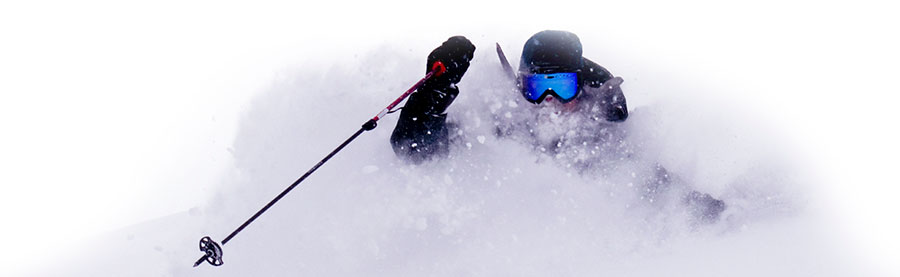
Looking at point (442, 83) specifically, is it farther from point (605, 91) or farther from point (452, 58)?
point (605, 91)

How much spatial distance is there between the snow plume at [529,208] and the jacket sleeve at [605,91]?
0.25 metres

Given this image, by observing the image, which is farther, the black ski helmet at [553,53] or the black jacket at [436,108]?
the black jacket at [436,108]

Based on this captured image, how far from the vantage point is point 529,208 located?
316 centimetres

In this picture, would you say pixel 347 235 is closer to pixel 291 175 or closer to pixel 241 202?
pixel 291 175

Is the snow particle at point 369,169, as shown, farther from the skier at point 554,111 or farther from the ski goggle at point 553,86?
the ski goggle at point 553,86

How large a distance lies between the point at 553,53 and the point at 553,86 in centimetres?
18

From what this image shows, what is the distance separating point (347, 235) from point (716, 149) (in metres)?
2.32

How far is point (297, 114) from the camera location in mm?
3453

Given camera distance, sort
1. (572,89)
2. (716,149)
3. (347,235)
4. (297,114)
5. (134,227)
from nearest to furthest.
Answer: (572,89) → (716,149) → (347,235) → (297,114) → (134,227)

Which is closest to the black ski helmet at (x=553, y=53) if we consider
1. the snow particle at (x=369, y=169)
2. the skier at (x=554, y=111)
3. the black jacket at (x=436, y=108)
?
the skier at (x=554, y=111)

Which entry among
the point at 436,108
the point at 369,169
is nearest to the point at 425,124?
the point at 436,108

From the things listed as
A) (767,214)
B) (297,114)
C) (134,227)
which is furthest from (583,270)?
(134,227)

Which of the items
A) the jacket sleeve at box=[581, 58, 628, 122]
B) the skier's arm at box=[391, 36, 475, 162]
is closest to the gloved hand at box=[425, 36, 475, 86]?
the skier's arm at box=[391, 36, 475, 162]

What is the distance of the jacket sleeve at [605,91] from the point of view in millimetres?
2643
